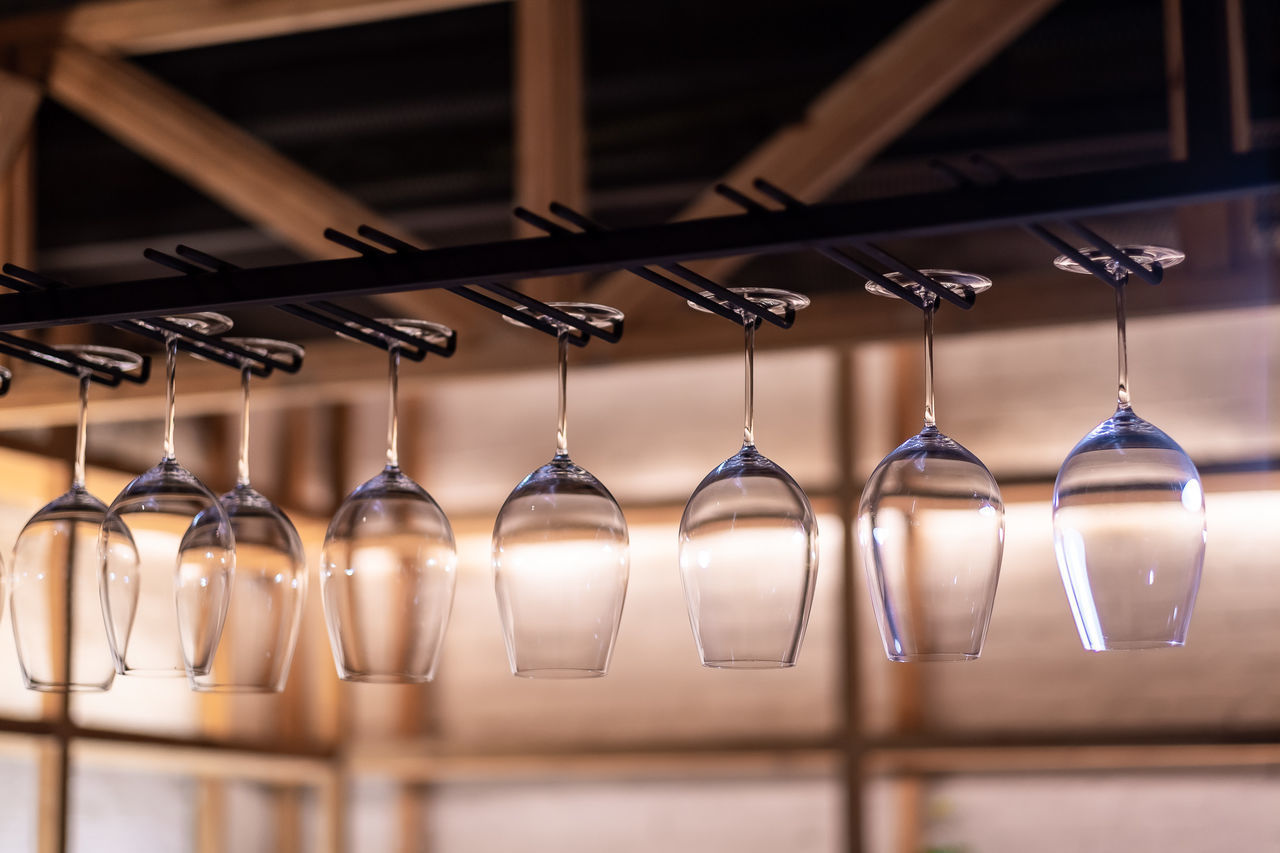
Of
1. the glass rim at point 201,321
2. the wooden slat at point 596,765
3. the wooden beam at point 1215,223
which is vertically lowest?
the wooden slat at point 596,765

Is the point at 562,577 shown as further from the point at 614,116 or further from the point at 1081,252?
the point at 614,116

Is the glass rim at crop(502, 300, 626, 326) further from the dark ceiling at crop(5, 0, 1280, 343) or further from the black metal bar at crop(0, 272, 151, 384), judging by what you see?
the dark ceiling at crop(5, 0, 1280, 343)

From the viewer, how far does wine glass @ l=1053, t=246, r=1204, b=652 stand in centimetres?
81

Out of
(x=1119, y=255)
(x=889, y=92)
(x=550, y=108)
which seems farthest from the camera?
(x=550, y=108)

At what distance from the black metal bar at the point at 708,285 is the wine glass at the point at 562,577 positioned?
89mm

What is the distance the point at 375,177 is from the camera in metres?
3.51

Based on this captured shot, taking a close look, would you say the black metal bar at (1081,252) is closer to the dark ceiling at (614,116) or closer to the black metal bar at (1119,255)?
the black metal bar at (1119,255)

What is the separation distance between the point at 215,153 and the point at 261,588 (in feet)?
5.95

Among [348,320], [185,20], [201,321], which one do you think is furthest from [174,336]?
[185,20]

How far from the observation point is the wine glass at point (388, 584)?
96 cm

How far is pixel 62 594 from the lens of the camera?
3.41 feet

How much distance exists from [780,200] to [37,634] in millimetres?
619

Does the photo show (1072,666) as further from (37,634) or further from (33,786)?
(37,634)

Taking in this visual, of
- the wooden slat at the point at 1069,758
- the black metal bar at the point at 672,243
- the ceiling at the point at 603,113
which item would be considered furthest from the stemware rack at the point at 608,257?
the wooden slat at the point at 1069,758
